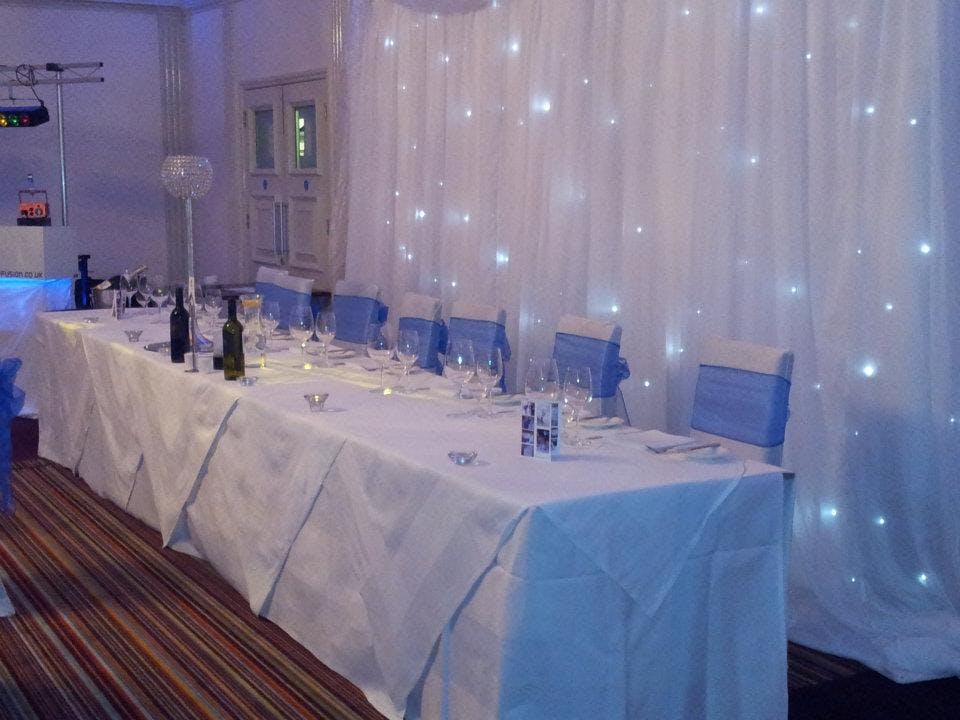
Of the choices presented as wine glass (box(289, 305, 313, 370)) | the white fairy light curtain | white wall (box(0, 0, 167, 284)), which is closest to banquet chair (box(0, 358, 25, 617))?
wine glass (box(289, 305, 313, 370))

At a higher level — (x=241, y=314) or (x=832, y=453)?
(x=241, y=314)

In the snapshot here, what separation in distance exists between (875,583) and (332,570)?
1911 mm

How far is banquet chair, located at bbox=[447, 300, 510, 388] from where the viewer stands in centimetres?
470

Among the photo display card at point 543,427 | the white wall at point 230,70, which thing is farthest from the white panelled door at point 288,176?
the photo display card at point 543,427

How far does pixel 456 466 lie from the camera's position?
8.98 feet

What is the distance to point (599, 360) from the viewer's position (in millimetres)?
4070

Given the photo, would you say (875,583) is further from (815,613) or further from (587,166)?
(587,166)

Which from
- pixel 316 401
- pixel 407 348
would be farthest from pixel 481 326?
pixel 316 401

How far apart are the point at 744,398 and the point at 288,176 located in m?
5.76

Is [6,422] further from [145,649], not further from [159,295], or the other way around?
[159,295]

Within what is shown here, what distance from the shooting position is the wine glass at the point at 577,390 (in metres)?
3.05

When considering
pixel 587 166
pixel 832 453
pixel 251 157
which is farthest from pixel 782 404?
pixel 251 157

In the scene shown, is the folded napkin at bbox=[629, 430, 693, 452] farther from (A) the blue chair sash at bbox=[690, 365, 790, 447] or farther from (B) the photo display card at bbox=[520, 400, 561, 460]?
(A) the blue chair sash at bbox=[690, 365, 790, 447]

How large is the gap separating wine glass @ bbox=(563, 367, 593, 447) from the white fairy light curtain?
1.20m
